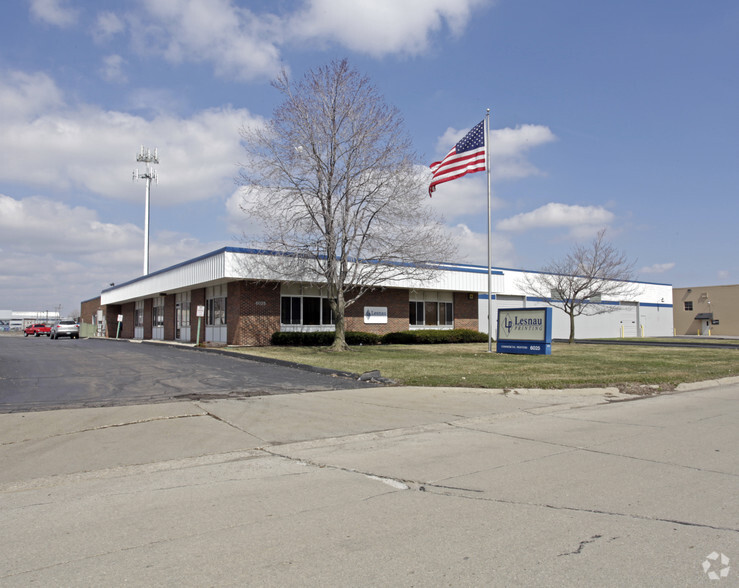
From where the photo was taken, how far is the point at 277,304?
99.7 feet

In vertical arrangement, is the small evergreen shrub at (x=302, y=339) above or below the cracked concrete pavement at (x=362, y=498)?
above

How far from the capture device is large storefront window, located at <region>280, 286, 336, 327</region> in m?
30.8

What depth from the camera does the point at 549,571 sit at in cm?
392

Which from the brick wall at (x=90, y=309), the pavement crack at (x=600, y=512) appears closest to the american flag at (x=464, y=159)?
the pavement crack at (x=600, y=512)

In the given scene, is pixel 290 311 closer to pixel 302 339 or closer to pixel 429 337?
pixel 302 339

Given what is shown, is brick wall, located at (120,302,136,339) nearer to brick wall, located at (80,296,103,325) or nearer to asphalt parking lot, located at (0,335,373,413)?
brick wall, located at (80,296,103,325)

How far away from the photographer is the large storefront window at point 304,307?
30759mm

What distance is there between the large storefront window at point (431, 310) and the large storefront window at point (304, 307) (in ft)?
21.0

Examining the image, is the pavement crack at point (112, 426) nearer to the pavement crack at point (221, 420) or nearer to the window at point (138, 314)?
the pavement crack at point (221, 420)

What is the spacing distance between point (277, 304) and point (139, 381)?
52.1 ft

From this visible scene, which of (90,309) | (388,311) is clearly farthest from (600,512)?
(90,309)

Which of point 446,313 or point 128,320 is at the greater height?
point 446,313

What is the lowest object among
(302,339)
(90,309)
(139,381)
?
(139,381)

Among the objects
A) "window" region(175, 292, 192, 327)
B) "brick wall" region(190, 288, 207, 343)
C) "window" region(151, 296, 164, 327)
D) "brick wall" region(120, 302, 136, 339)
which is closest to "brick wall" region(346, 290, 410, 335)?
"brick wall" region(190, 288, 207, 343)
